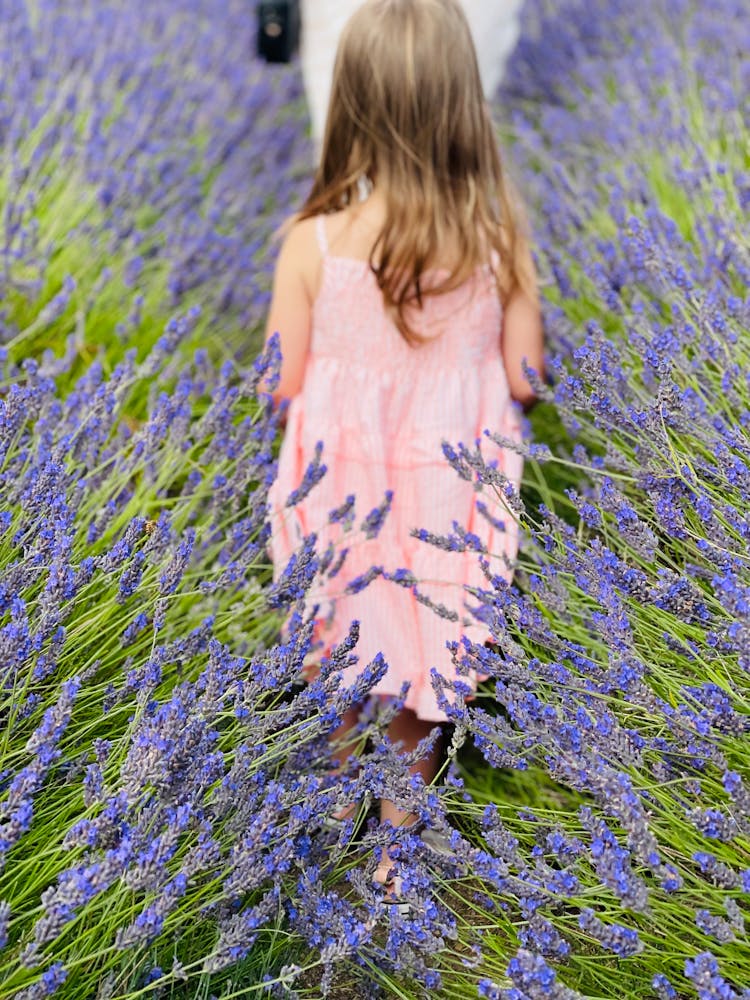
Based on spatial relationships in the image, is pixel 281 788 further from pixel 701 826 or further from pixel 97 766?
pixel 701 826

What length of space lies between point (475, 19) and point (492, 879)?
261 centimetres

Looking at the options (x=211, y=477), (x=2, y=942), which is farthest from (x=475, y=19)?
(x=2, y=942)

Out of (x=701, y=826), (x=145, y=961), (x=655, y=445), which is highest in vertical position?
(x=655, y=445)

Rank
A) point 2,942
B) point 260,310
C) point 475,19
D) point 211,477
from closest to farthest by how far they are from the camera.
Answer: point 2,942, point 211,477, point 260,310, point 475,19

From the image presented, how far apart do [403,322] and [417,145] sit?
13.2 inches

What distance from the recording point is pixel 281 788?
1.31 metres

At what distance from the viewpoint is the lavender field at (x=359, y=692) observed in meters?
1.23

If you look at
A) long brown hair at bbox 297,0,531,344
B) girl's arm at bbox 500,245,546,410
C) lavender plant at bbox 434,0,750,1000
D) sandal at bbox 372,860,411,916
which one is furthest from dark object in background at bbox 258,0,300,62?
sandal at bbox 372,860,411,916

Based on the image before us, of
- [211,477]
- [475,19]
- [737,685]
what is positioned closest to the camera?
[737,685]

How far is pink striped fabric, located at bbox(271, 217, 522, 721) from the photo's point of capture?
2092 millimetres

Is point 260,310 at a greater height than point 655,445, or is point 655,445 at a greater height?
point 655,445

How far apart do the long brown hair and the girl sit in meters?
1.05

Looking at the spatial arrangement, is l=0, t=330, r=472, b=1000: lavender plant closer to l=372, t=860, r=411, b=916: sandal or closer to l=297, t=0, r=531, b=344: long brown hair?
l=372, t=860, r=411, b=916: sandal

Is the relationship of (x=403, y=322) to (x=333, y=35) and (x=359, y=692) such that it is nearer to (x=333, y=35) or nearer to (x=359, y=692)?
(x=359, y=692)
